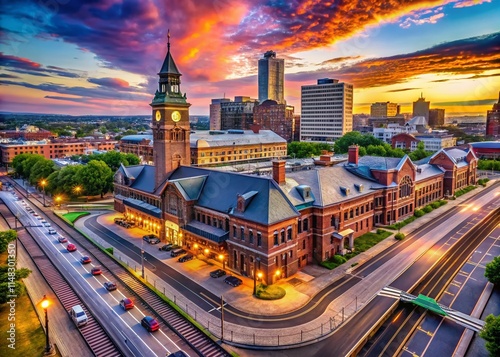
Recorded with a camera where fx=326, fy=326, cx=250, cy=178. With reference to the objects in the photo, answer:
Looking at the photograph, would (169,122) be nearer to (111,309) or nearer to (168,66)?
(168,66)

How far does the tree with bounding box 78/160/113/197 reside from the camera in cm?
10181

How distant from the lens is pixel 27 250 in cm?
6212

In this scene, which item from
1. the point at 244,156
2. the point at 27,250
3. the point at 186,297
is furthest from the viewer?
→ the point at 244,156

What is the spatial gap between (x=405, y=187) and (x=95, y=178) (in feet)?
294

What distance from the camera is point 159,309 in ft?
140

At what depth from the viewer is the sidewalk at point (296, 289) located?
1511 inches

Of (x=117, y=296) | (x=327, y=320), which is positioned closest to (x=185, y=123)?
(x=117, y=296)

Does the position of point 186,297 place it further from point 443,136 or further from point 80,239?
point 443,136

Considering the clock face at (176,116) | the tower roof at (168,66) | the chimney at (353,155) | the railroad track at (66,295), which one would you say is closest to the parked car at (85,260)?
the railroad track at (66,295)

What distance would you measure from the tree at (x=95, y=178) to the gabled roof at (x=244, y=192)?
47.4 meters

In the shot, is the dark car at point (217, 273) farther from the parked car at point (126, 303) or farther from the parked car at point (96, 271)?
the parked car at point (96, 271)

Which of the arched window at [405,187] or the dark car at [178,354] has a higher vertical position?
the arched window at [405,187]

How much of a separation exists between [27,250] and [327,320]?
186 feet

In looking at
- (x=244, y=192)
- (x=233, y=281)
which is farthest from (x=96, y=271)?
(x=244, y=192)
